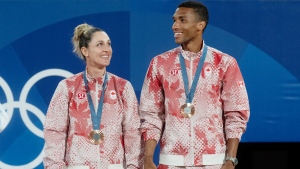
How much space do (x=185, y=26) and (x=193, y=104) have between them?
21.5 inches

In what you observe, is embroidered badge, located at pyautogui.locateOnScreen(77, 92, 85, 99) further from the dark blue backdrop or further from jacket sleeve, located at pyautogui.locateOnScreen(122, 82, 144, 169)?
the dark blue backdrop

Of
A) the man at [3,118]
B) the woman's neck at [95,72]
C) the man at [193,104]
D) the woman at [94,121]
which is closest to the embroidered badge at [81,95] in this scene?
the woman at [94,121]

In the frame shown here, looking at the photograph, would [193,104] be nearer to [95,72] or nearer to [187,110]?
[187,110]

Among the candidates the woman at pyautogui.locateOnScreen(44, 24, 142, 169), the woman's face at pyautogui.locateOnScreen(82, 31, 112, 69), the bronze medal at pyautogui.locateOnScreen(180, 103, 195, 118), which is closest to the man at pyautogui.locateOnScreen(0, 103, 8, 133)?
the woman at pyautogui.locateOnScreen(44, 24, 142, 169)

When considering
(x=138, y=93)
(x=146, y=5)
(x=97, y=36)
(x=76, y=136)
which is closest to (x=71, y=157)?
(x=76, y=136)

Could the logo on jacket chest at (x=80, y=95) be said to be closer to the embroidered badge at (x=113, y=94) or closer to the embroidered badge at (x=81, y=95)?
the embroidered badge at (x=81, y=95)

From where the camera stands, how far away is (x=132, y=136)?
5707 mm

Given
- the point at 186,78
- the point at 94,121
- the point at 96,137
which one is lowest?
the point at 96,137

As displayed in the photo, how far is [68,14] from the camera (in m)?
6.80

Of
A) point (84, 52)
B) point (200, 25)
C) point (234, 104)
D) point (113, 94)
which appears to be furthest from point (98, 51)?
point (234, 104)

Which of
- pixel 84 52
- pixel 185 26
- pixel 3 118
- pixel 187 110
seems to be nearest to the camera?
pixel 187 110

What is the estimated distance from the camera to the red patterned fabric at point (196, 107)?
548cm

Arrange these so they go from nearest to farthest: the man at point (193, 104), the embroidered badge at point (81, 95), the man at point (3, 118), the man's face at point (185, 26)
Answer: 1. the man at point (193, 104)
2. the man's face at point (185, 26)
3. the embroidered badge at point (81, 95)
4. the man at point (3, 118)

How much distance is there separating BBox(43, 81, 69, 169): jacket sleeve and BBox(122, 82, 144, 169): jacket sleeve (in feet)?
1.37
